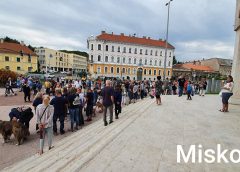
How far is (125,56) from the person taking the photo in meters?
78.9

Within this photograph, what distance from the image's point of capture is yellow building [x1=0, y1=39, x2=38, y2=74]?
60781mm

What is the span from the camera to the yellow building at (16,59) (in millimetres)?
60781

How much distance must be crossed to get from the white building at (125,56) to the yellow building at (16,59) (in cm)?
1994

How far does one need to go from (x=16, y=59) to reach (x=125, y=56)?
37.3 metres

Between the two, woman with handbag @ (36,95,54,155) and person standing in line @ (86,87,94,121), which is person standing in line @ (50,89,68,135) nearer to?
woman with handbag @ (36,95,54,155)

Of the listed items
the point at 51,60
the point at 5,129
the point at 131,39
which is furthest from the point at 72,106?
the point at 51,60

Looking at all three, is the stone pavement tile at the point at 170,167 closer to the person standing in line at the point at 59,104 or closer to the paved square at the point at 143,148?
the paved square at the point at 143,148

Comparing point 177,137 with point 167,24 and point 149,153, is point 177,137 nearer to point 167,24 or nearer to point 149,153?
point 149,153

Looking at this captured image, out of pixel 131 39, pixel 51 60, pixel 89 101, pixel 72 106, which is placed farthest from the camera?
pixel 51 60

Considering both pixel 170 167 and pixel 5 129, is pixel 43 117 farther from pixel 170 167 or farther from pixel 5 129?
pixel 170 167

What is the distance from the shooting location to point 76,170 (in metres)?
4.45

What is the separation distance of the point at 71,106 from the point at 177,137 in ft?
15.9

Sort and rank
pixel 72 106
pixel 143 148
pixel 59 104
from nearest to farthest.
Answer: pixel 143 148 < pixel 59 104 < pixel 72 106

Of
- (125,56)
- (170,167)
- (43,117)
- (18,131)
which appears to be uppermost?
(125,56)
